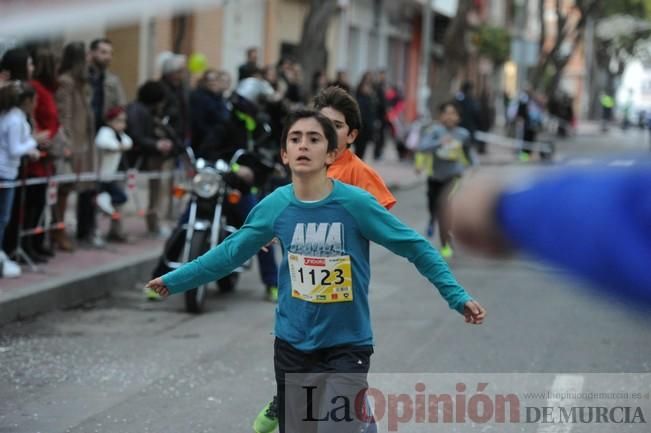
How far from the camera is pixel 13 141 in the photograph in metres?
9.38

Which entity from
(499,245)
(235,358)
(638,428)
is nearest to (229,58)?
(235,358)

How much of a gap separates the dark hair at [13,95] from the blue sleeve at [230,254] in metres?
5.14

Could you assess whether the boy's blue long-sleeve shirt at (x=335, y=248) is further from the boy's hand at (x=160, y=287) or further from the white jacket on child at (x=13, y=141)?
the white jacket on child at (x=13, y=141)

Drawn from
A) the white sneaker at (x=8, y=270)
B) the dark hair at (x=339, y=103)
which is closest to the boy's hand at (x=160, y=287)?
the dark hair at (x=339, y=103)

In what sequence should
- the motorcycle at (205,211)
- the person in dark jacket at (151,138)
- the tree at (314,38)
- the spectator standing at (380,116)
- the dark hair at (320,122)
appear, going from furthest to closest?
the spectator standing at (380,116), the tree at (314,38), the person in dark jacket at (151,138), the motorcycle at (205,211), the dark hair at (320,122)

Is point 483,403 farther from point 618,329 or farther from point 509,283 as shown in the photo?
point 509,283

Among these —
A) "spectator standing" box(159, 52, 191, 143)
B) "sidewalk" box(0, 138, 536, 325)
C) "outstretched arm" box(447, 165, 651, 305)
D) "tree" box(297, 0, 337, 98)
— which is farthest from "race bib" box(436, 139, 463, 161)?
"outstretched arm" box(447, 165, 651, 305)

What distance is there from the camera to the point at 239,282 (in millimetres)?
11062

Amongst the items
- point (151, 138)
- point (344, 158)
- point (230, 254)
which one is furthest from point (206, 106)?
point (230, 254)

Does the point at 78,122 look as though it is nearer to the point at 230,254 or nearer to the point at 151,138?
the point at 151,138

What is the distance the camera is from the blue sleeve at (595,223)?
1818 mm

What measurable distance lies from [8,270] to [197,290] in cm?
154

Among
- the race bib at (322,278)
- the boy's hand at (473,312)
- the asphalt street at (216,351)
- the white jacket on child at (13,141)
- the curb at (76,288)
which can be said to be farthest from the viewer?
the white jacket on child at (13,141)

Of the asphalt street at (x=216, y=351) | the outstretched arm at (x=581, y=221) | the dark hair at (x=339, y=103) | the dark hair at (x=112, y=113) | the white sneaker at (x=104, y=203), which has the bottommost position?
the asphalt street at (x=216, y=351)
